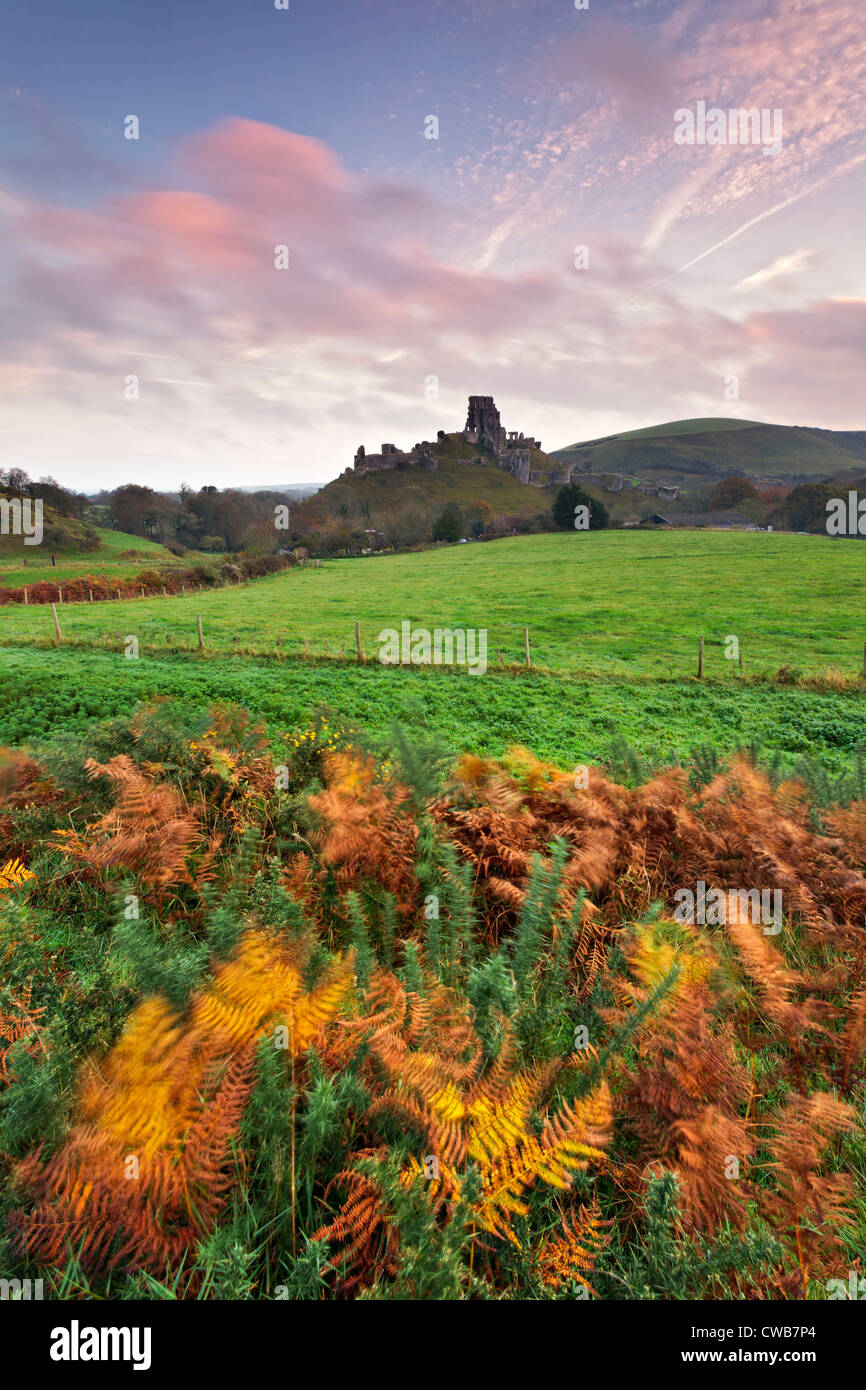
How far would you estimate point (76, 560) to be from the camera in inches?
2835

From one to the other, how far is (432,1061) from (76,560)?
8431cm

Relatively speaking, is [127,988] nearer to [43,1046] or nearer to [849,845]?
[43,1046]

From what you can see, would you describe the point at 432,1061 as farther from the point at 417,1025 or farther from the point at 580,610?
the point at 580,610

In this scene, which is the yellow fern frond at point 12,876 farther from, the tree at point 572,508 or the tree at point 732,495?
the tree at point 732,495

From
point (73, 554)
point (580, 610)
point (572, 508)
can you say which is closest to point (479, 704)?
point (580, 610)

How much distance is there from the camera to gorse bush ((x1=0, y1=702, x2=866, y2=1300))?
1.82m

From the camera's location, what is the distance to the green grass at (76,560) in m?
56.6

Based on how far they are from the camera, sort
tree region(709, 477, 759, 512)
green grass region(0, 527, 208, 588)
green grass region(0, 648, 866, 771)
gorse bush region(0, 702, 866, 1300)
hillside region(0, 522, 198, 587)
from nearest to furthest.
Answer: gorse bush region(0, 702, 866, 1300), green grass region(0, 648, 866, 771), green grass region(0, 527, 208, 588), hillside region(0, 522, 198, 587), tree region(709, 477, 759, 512)

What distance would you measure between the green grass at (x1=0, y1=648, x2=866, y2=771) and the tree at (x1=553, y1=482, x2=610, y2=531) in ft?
233

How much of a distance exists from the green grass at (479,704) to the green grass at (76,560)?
3900cm

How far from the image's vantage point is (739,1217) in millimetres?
1979

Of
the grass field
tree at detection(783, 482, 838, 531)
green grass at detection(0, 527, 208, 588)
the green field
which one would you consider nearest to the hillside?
green grass at detection(0, 527, 208, 588)

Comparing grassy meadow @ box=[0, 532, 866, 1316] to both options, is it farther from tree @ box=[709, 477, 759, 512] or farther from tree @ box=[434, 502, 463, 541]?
tree @ box=[709, 477, 759, 512]

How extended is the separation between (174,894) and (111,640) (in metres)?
23.4
